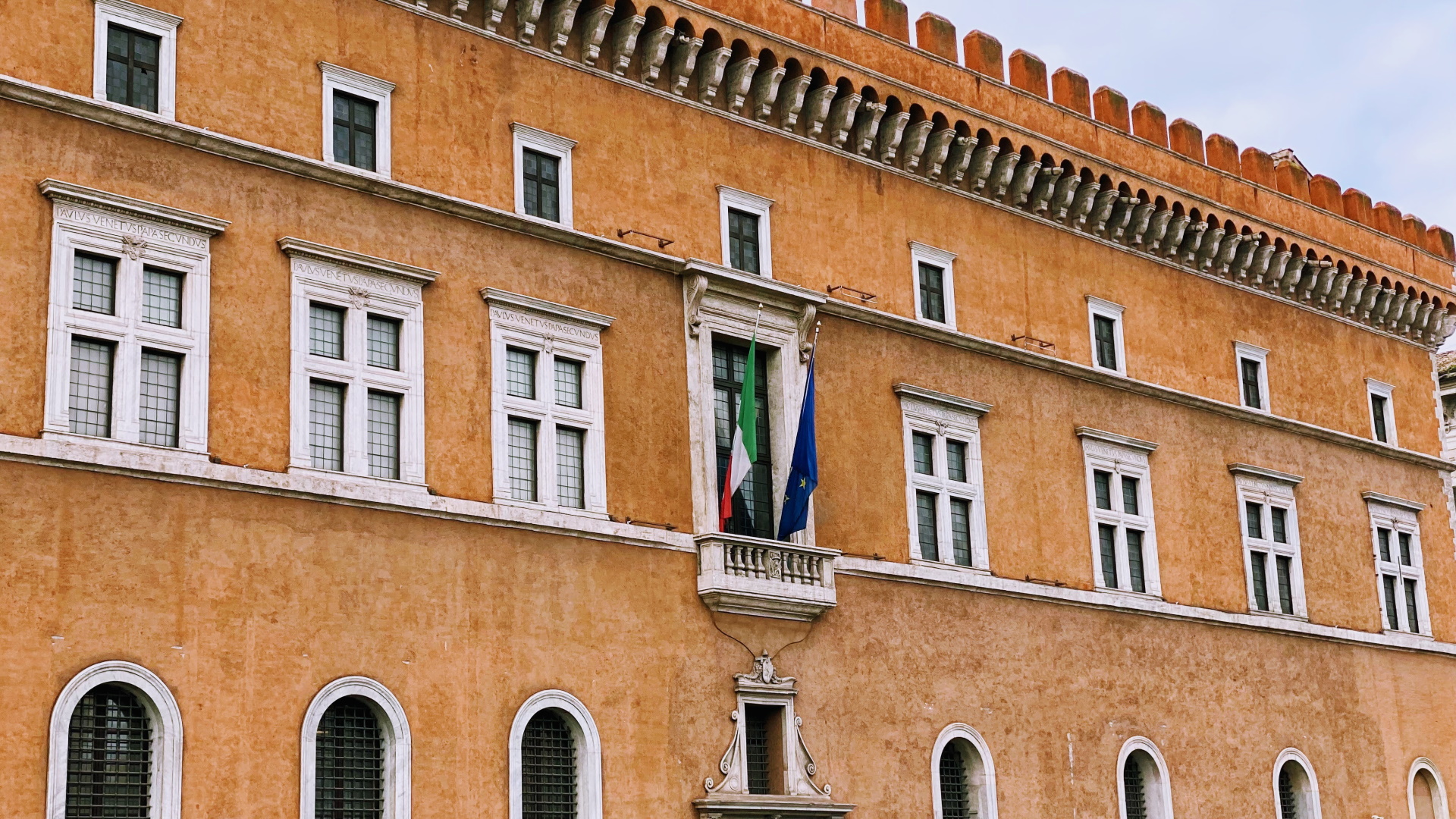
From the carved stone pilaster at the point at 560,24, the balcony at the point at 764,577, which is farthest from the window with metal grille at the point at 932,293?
the carved stone pilaster at the point at 560,24

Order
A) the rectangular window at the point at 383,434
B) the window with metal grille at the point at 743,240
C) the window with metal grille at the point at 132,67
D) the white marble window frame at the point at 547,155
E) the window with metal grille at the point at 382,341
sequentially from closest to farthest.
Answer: the window with metal grille at the point at 132,67 < the rectangular window at the point at 383,434 < the window with metal grille at the point at 382,341 < the white marble window frame at the point at 547,155 < the window with metal grille at the point at 743,240

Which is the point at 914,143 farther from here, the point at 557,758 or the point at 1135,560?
the point at 557,758

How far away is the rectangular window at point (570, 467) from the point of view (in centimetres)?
1875

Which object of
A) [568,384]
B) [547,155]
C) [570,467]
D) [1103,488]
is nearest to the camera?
[570,467]

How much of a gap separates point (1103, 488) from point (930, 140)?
16.4 ft

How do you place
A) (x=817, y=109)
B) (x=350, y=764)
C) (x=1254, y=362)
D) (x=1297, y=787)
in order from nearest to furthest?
(x=350, y=764) < (x=817, y=109) < (x=1297, y=787) < (x=1254, y=362)

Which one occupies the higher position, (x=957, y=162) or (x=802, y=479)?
(x=957, y=162)

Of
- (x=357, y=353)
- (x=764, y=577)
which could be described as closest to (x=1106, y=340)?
(x=764, y=577)

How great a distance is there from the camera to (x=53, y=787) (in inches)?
579

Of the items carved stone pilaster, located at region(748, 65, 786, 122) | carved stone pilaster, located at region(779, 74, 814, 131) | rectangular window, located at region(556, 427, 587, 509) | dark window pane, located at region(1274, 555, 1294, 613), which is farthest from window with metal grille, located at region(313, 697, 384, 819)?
dark window pane, located at region(1274, 555, 1294, 613)

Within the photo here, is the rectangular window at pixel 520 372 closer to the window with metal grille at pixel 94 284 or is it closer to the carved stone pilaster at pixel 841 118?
the window with metal grille at pixel 94 284

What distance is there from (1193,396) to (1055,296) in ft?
9.07

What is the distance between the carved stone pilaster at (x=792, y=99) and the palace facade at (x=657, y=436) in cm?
6

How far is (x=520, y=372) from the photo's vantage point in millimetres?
18781
